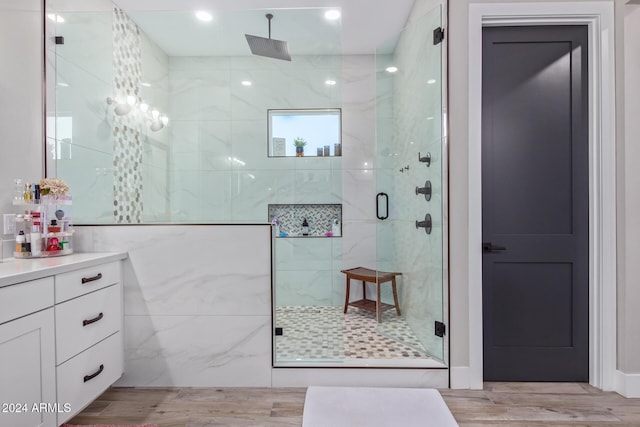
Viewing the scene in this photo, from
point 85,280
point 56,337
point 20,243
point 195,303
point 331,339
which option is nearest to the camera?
point 56,337

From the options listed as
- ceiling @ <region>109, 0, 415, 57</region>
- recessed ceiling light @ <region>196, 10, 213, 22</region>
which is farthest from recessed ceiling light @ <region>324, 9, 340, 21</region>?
recessed ceiling light @ <region>196, 10, 213, 22</region>

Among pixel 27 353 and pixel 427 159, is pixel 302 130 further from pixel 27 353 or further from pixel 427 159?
pixel 27 353

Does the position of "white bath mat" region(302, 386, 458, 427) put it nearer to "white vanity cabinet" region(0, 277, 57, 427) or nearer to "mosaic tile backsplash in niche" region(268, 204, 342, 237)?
"mosaic tile backsplash in niche" region(268, 204, 342, 237)

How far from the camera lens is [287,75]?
221cm

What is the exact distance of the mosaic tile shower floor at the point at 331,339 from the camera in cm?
209

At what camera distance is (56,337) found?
1441 millimetres

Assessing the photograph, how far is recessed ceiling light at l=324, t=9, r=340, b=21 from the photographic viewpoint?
2188mm

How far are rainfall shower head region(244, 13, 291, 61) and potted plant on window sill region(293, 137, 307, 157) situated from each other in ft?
1.79

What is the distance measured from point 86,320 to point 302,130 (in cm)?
163

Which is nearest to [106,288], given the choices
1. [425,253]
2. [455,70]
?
[425,253]

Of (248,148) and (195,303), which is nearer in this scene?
(195,303)

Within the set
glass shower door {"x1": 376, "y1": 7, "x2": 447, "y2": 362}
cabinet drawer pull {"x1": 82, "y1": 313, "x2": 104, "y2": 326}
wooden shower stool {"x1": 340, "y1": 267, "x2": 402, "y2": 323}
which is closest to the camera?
cabinet drawer pull {"x1": 82, "y1": 313, "x2": 104, "y2": 326}

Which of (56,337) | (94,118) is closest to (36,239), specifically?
(56,337)

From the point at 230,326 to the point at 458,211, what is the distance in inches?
61.3
